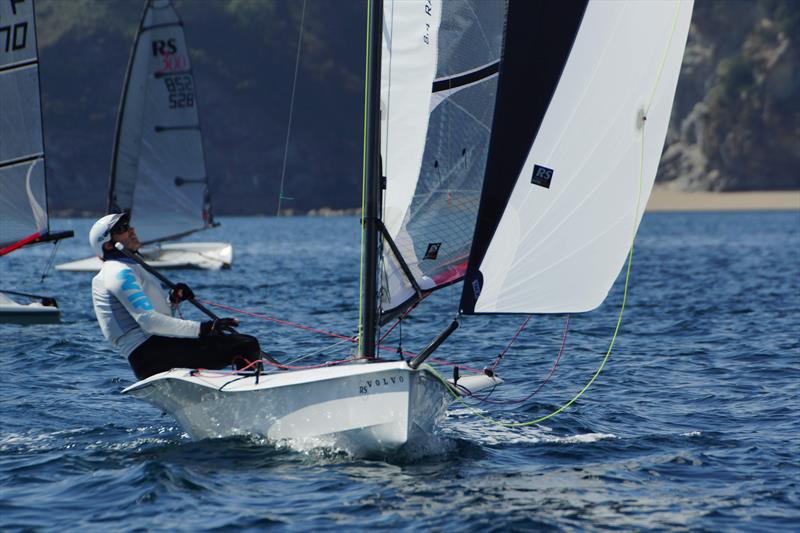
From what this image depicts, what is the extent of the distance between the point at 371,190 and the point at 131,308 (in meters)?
2.13

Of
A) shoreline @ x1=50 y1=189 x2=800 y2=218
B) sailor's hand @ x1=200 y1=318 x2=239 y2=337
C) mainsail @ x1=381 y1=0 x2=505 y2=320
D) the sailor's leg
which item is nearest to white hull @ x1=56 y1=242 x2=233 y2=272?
the sailor's leg

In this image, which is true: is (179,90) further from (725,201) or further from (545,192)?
(725,201)

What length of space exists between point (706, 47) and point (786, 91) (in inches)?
440

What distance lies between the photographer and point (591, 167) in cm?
835

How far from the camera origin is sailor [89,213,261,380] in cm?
896

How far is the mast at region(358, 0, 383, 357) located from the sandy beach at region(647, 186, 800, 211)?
105926 mm

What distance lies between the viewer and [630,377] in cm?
1333

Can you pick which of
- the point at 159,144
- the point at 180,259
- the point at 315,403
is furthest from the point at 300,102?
the point at 315,403

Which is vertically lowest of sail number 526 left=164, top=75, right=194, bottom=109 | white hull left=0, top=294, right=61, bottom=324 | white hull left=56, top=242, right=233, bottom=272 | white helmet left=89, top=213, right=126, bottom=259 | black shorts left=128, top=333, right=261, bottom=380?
white hull left=56, top=242, right=233, bottom=272

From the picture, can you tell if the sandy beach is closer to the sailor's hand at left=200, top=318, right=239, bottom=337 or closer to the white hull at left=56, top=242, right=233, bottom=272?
the white hull at left=56, top=242, right=233, bottom=272

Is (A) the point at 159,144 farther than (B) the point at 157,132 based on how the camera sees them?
Yes

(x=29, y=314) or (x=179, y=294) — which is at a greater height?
(x=179, y=294)

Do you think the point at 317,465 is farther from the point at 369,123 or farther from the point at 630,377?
the point at 630,377

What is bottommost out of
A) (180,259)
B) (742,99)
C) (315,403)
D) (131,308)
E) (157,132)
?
(180,259)
